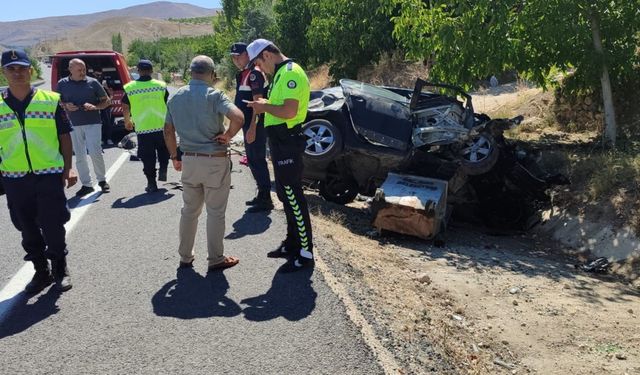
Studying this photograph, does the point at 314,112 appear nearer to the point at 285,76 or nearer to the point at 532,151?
the point at 285,76

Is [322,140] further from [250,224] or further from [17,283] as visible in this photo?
[17,283]

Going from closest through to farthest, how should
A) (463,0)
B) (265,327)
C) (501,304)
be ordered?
(265,327) < (501,304) < (463,0)

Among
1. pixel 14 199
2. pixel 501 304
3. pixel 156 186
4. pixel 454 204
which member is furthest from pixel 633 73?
pixel 14 199

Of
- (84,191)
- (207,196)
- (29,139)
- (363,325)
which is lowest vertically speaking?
(84,191)

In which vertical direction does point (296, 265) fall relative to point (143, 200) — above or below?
above

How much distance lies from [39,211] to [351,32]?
55.5 feet

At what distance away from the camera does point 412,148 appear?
7.50 m

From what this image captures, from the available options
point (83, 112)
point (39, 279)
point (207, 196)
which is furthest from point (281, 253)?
point (83, 112)

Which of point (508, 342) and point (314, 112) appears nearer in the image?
point (508, 342)

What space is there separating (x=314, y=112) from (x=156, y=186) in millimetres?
2390

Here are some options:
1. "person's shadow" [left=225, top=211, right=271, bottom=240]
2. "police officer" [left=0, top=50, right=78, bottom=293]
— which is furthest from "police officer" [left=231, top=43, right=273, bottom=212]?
"police officer" [left=0, top=50, right=78, bottom=293]

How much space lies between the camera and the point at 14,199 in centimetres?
408

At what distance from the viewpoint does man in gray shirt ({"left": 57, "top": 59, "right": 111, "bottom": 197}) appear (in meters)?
7.36

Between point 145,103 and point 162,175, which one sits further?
point 162,175
